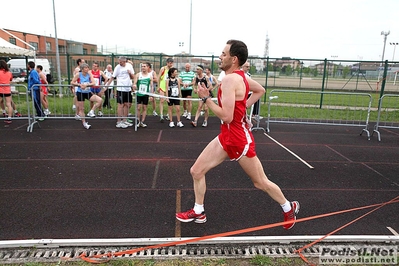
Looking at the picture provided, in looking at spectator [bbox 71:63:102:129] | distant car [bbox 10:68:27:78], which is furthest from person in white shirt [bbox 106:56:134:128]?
distant car [bbox 10:68:27:78]

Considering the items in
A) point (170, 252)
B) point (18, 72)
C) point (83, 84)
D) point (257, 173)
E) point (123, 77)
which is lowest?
point (170, 252)

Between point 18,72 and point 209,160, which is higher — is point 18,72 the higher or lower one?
the higher one

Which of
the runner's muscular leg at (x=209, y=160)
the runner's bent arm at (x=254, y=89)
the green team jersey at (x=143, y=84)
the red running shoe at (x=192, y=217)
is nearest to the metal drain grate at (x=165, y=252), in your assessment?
the red running shoe at (x=192, y=217)

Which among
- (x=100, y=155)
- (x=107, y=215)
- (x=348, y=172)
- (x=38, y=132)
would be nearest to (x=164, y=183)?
(x=107, y=215)

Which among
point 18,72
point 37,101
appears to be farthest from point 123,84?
point 18,72

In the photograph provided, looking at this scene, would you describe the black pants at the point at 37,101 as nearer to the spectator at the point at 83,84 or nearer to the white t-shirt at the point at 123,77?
the spectator at the point at 83,84

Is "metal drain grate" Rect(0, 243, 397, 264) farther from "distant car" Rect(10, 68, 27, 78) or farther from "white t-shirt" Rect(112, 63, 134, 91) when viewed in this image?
"distant car" Rect(10, 68, 27, 78)

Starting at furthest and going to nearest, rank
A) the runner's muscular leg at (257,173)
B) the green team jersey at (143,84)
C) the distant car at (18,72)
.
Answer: the distant car at (18,72), the green team jersey at (143,84), the runner's muscular leg at (257,173)

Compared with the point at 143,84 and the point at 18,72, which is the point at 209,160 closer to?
the point at 143,84

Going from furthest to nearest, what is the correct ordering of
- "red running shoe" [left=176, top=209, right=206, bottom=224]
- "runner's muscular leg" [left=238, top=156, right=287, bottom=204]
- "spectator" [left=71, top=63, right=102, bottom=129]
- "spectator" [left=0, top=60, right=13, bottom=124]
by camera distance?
"spectator" [left=0, top=60, right=13, bottom=124] → "spectator" [left=71, top=63, right=102, bottom=129] → "red running shoe" [left=176, top=209, right=206, bottom=224] → "runner's muscular leg" [left=238, top=156, right=287, bottom=204]

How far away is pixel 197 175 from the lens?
355cm

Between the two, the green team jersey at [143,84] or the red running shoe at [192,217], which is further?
the green team jersey at [143,84]

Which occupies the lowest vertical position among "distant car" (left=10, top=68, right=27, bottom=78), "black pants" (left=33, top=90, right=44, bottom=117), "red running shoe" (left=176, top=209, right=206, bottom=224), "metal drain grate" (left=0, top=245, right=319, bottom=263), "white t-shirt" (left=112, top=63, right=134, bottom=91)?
"metal drain grate" (left=0, top=245, right=319, bottom=263)

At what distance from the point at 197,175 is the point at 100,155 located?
3.75 m
